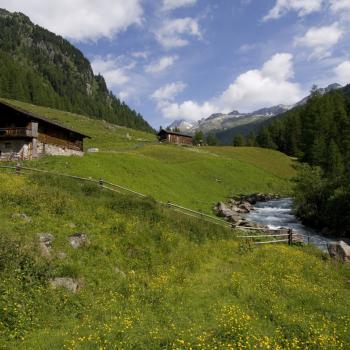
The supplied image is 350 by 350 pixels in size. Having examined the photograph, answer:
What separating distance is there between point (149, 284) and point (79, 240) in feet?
15.3

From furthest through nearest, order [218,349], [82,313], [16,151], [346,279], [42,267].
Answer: [16,151], [346,279], [42,267], [82,313], [218,349]

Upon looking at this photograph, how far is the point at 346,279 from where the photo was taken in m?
22.4

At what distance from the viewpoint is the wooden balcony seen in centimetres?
4712

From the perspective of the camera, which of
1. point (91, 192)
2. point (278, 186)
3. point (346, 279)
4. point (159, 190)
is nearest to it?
point (346, 279)

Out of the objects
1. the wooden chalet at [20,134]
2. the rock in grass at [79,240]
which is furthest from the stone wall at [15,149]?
the rock in grass at [79,240]

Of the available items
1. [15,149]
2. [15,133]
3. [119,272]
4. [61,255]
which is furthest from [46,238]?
[15,149]

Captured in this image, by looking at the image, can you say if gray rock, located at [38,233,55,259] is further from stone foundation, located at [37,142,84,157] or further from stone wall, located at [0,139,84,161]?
stone foundation, located at [37,142,84,157]

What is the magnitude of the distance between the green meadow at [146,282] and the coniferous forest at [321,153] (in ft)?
52.1

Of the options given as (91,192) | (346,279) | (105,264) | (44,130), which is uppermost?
(44,130)

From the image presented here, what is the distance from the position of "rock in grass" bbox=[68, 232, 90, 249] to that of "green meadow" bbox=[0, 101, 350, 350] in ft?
1.24

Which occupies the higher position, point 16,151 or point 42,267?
point 16,151

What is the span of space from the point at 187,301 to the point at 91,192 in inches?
573

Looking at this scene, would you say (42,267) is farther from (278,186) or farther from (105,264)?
(278,186)

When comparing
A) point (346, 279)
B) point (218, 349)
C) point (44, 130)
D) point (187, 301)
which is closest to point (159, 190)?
point (44, 130)
